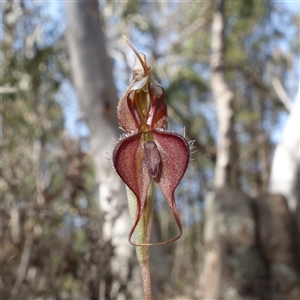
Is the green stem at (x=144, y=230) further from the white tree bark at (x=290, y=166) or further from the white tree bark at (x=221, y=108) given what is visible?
the white tree bark at (x=221, y=108)

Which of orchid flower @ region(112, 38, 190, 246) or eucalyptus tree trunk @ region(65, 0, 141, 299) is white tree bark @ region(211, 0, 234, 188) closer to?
eucalyptus tree trunk @ region(65, 0, 141, 299)

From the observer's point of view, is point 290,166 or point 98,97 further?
point 290,166

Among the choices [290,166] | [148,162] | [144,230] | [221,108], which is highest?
[221,108]

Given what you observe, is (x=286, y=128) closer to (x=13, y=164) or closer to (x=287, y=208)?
(x=287, y=208)

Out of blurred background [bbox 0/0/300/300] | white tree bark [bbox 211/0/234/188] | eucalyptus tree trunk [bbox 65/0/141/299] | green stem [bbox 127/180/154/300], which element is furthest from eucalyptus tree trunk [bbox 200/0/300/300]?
green stem [bbox 127/180/154/300]

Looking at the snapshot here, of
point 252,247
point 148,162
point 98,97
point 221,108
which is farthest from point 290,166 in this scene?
point 148,162

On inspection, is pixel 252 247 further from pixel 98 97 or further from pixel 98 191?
pixel 98 97

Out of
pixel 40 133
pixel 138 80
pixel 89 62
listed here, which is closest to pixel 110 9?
pixel 40 133
